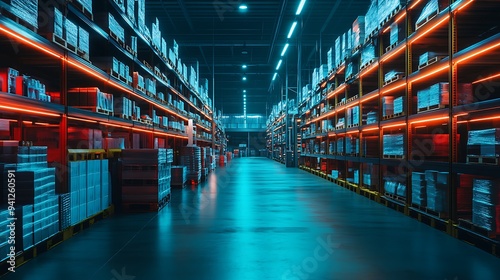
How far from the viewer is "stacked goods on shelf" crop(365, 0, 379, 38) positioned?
8.73 metres

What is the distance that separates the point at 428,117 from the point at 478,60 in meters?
1.10

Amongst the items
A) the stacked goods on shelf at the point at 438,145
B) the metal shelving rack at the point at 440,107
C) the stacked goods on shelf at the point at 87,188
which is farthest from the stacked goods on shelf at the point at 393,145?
the stacked goods on shelf at the point at 87,188

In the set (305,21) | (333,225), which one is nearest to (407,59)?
(333,225)

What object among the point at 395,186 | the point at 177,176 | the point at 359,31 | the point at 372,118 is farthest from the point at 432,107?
the point at 177,176

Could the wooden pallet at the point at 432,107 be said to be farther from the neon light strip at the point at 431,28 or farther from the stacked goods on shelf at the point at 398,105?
the neon light strip at the point at 431,28

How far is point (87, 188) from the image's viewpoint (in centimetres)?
587

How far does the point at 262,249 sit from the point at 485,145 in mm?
3082

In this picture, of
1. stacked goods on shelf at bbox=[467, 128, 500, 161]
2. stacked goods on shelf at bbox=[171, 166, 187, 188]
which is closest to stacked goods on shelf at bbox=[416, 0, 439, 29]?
stacked goods on shelf at bbox=[467, 128, 500, 161]

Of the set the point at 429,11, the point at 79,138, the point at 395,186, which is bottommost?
the point at 395,186

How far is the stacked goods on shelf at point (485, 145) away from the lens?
4457 mm

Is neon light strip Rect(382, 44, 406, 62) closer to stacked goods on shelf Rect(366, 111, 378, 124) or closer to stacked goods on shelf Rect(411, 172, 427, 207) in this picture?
stacked goods on shelf Rect(366, 111, 378, 124)

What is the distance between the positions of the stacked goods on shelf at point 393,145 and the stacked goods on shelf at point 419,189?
2.81ft

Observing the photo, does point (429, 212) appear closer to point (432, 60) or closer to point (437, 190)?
point (437, 190)

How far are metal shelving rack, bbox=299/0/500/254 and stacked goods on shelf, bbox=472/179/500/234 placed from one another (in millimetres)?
105
